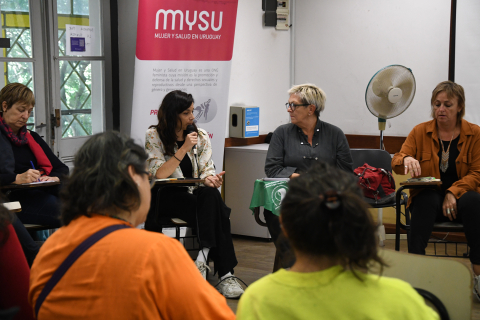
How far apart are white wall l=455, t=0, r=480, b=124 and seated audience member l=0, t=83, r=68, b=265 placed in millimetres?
3495

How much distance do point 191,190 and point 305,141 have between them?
86 centimetres

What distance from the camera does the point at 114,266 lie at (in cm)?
115

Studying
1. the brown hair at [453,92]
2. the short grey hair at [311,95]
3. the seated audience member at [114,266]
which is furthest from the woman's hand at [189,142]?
the seated audience member at [114,266]

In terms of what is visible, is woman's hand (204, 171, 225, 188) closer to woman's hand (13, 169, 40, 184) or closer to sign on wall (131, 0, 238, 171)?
sign on wall (131, 0, 238, 171)

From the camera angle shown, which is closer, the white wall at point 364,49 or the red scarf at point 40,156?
the red scarf at point 40,156

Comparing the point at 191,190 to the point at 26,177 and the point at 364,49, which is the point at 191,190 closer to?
the point at 26,177

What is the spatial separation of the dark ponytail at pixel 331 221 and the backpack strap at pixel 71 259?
422 mm

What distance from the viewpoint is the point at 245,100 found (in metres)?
4.99

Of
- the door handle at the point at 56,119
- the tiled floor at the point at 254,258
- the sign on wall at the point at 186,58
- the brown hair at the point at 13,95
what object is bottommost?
the tiled floor at the point at 254,258

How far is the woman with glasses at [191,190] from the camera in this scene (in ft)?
10.7

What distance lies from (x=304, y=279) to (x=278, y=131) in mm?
2647

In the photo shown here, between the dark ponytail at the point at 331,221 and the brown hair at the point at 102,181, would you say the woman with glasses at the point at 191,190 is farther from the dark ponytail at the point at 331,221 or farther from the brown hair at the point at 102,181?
the dark ponytail at the point at 331,221

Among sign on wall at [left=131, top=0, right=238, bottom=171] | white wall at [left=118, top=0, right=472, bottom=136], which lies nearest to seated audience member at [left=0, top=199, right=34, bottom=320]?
sign on wall at [left=131, top=0, right=238, bottom=171]

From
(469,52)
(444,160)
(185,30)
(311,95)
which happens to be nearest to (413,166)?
(444,160)
